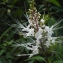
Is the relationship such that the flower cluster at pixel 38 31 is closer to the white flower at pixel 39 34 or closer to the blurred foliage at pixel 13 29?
the white flower at pixel 39 34

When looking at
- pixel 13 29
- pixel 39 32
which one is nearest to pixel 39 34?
pixel 39 32

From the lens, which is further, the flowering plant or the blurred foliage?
the blurred foliage

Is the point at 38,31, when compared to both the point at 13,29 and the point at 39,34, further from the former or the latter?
the point at 13,29

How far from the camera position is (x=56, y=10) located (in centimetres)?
281

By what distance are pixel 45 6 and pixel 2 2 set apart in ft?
1.55

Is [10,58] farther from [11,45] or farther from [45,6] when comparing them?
[45,6]

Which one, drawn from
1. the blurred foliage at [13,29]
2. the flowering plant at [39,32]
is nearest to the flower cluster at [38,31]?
the flowering plant at [39,32]

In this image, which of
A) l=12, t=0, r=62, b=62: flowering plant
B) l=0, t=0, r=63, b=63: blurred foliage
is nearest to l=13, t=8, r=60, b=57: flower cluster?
l=12, t=0, r=62, b=62: flowering plant

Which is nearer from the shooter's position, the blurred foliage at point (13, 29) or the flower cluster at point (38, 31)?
the flower cluster at point (38, 31)

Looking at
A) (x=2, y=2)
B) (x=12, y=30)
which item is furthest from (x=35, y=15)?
(x=2, y=2)

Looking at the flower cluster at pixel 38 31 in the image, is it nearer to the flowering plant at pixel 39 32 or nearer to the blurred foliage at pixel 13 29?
the flowering plant at pixel 39 32

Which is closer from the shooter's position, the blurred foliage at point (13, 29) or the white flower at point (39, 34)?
the white flower at point (39, 34)

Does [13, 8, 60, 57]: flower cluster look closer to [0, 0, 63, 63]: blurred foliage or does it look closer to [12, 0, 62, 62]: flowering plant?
[12, 0, 62, 62]: flowering plant

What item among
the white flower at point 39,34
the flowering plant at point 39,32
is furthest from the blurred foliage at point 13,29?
the white flower at point 39,34
